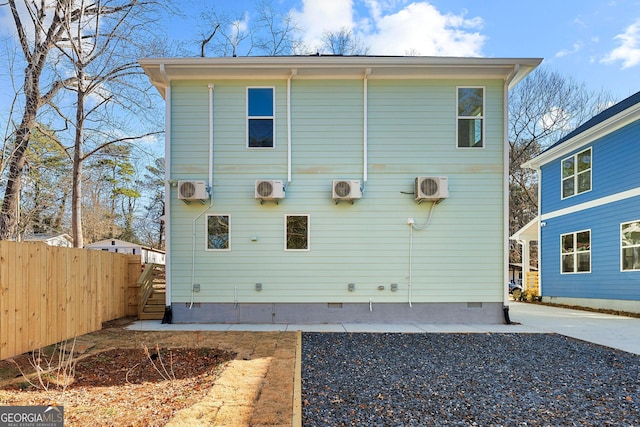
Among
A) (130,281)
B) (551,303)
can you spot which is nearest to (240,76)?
(130,281)

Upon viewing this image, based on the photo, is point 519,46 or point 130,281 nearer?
point 130,281

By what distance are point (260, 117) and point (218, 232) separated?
260 cm

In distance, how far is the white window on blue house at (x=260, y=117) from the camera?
7.62m

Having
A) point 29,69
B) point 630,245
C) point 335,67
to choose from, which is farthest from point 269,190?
point 630,245

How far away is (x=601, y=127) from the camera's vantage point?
32.4 feet

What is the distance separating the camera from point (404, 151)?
7.61m

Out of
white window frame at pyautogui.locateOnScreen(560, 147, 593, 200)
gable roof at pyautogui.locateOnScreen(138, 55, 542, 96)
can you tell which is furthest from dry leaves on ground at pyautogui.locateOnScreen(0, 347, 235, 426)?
white window frame at pyautogui.locateOnScreen(560, 147, 593, 200)

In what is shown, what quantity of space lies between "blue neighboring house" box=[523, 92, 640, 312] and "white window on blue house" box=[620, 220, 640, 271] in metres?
0.02

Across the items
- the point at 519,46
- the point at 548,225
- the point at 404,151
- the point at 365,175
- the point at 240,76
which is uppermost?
the point at 519,46

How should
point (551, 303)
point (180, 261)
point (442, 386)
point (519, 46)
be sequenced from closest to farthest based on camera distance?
1. point (442, 386)
2. point (180, 261)
3. point (551, 303)
4. point (519, 46)

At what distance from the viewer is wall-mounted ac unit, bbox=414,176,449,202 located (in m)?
7.25

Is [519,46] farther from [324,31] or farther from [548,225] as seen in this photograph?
[324,31]

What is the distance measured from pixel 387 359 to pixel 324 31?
17171 mm

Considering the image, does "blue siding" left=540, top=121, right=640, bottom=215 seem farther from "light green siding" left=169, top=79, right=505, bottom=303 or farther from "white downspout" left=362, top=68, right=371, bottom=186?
"white downspout" left=362, top=68, right=371, bottom=186
